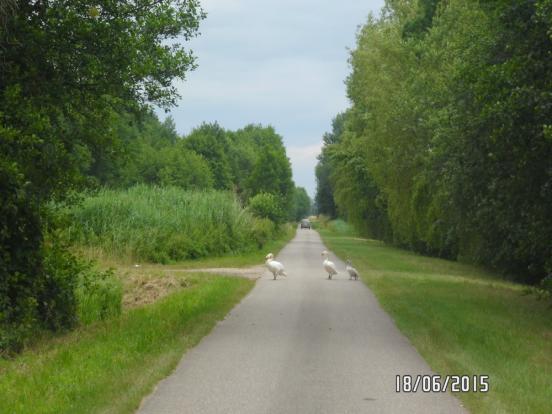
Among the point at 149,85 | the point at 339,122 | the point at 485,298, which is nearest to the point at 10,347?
the point at 149,85

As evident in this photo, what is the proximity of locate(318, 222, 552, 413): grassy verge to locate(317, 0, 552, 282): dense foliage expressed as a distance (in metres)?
1.55

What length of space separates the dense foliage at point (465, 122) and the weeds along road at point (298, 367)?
16.3ft

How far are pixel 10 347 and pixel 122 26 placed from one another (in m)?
6.06

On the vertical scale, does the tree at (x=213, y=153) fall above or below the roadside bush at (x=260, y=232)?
above

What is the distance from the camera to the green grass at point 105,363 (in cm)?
782

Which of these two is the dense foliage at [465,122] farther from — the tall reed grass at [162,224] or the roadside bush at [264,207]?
the roadside bush at [264,207]

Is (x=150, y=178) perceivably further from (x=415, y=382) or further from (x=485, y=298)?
(x=415, y=382)

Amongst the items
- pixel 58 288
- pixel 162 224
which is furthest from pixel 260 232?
pixel 58 288

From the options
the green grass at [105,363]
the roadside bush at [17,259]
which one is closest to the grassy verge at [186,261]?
the green grass at [105,363]

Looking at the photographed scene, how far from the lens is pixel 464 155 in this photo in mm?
20297

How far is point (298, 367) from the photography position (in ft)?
32.5

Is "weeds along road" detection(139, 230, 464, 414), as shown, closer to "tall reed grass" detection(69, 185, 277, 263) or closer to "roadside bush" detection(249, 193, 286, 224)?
"tall reed grass" detection(69, 185, 277, 263)

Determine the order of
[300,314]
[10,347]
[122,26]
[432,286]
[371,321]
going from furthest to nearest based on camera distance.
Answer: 1. [432,286]
2. [300,314]
3. [371,321]
4. [122,26]
5. [10,347]

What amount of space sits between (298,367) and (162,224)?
26.2 m
